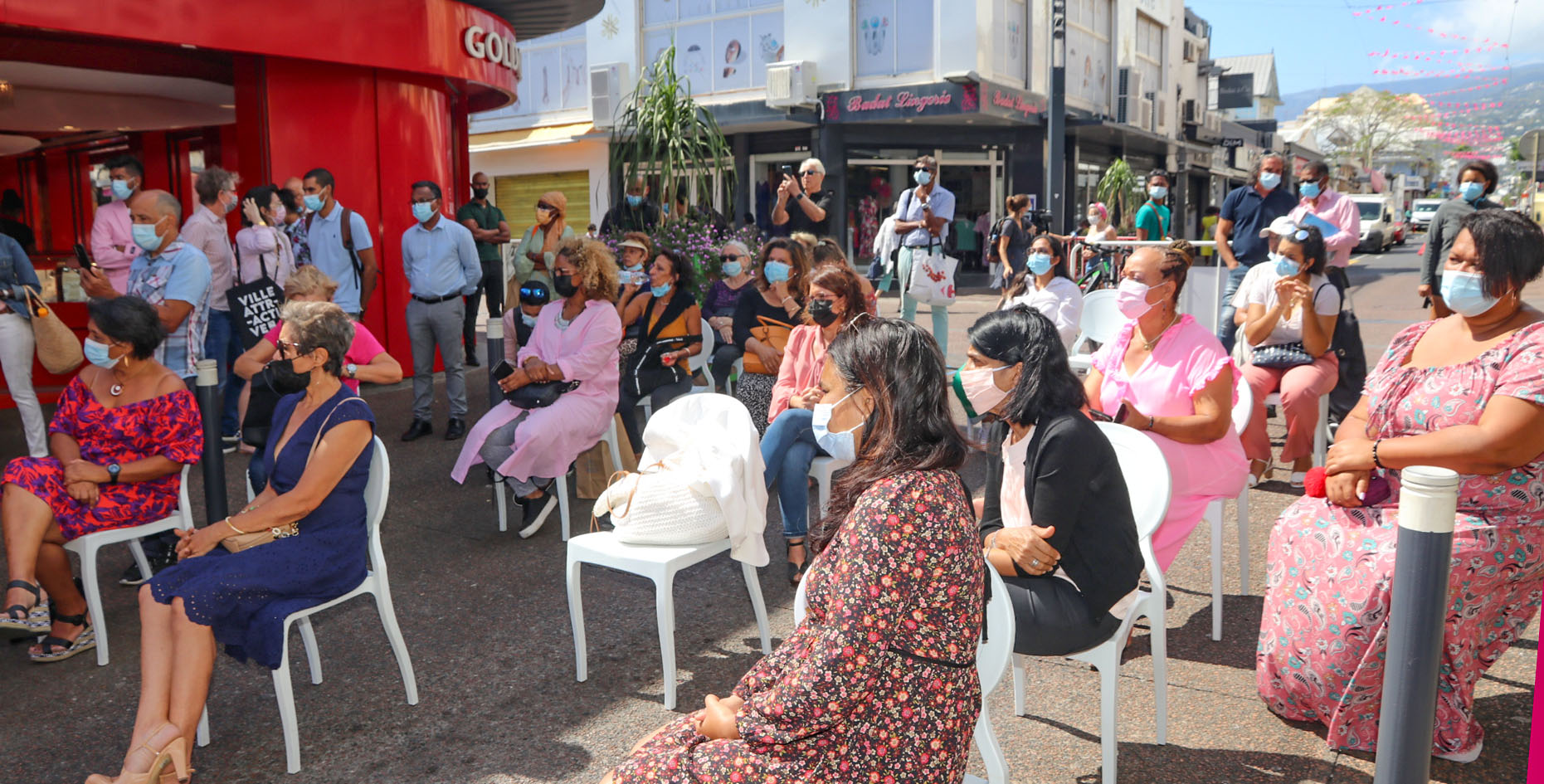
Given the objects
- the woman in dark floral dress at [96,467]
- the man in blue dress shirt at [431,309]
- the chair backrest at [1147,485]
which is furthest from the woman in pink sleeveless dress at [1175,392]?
the man in blue dress shirt at [431,309]

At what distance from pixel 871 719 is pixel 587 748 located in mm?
1536

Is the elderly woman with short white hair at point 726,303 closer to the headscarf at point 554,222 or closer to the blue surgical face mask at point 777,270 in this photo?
the blue surgical face mask at point 777,270

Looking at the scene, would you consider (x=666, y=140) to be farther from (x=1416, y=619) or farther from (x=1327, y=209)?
(x=1416, y=619)

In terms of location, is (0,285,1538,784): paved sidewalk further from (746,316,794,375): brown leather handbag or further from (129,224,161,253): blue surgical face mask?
(129,224,161,253): blue surgical face mask

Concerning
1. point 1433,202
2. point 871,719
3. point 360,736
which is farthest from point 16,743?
point 1433,202

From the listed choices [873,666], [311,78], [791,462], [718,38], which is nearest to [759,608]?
[791,462]

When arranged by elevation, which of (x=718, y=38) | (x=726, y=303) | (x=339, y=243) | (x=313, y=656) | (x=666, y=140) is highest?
(x=718, y=38)

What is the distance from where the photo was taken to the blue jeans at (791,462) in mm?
4840

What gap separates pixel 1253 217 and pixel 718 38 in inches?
610

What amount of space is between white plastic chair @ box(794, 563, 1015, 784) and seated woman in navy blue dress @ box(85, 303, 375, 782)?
1.70 metres

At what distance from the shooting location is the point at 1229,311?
7.76 m

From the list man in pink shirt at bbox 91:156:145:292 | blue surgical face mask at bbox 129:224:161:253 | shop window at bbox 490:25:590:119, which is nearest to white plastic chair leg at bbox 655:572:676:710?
blue surgical face mask at bbox 129:224:161:253

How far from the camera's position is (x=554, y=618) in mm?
4453

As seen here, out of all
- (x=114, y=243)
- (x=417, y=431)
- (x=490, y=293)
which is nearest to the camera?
(x=417, y=431)
